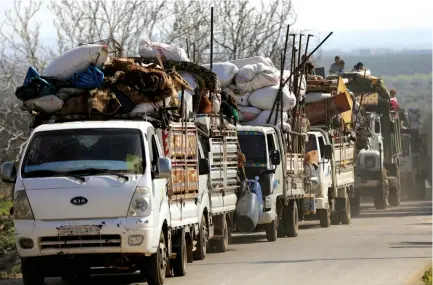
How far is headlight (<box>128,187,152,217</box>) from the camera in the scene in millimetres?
14672

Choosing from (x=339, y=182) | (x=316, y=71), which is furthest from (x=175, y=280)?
(x=316, y=71)

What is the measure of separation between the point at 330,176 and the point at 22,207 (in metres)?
16.2

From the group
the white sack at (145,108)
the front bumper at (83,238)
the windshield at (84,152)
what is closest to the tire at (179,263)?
the white sack at (145,108)

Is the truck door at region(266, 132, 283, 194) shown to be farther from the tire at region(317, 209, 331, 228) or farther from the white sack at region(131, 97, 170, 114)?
the white sack at region(131, 97, 170, 114)

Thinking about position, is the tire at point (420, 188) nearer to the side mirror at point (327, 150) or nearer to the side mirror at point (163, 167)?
the side mirror at point (327, 150)

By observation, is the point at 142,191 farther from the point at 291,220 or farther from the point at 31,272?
the point at 291,220

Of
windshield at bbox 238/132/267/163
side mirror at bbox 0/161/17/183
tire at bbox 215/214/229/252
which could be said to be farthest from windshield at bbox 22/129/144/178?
windshield at bbox 238/132/267/163

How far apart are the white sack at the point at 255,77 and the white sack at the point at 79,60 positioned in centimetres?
974

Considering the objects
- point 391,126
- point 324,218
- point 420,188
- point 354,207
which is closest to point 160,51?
point 324,218

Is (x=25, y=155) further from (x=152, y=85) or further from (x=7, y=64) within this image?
(x=7, y=64)

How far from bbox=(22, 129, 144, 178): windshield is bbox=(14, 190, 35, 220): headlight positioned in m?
0.30

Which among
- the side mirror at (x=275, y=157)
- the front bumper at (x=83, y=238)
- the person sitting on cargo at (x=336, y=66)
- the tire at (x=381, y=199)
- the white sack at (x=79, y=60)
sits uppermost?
the person sitting on cargo at (x=336, y=66)

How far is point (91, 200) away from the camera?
47.8 feet

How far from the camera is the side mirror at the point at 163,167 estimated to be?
1513 centimetres
